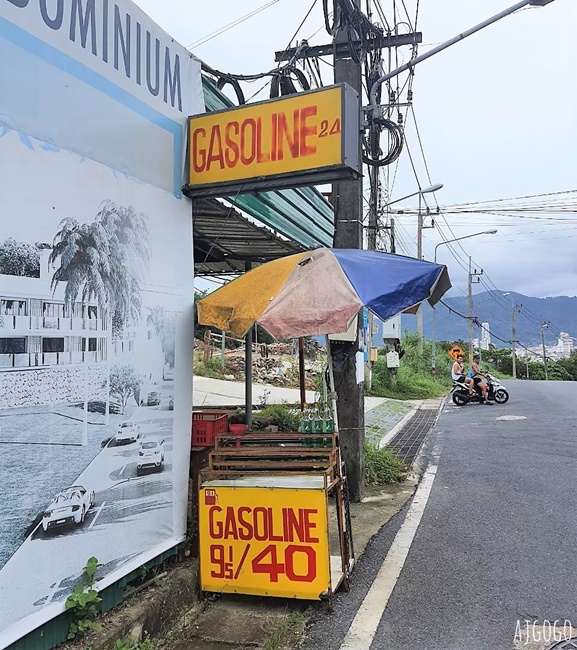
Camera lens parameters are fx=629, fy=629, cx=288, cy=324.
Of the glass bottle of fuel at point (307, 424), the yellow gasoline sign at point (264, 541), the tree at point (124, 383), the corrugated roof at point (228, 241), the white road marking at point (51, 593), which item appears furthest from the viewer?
the corrugated roof at point (228, 241)

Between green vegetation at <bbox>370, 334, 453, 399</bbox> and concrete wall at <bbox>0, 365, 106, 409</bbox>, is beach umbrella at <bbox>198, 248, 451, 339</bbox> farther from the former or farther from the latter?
green vegetation at <bbox>370, 334, 453, 399</bbox>

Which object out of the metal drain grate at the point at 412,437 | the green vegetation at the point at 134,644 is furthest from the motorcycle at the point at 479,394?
the green vegetation at the point at 134,644

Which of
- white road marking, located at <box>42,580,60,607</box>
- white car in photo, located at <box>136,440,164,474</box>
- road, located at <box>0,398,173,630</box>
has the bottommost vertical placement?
white road marking, located at <box>42,580,60,607</box>

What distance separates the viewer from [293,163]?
4.79 m

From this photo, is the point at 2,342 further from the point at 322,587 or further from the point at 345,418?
the point at 345,418

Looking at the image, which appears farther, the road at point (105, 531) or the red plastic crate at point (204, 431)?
the red plastic crate at point (204, 431)

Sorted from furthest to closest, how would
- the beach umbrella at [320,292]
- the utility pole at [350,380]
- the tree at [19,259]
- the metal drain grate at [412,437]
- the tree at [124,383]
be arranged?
the metal drain grate at [412,437] → the utility pole at [350,380] → the beach umbrella at [320,292] → the tree at [124,383] → the tree at [19,259]

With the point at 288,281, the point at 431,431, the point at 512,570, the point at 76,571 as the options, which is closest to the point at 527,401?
the point at 431,431

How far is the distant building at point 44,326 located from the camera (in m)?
3.22

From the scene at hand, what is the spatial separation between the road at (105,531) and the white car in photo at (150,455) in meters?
0.05

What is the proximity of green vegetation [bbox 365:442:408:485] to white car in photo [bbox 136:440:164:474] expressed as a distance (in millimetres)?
4054

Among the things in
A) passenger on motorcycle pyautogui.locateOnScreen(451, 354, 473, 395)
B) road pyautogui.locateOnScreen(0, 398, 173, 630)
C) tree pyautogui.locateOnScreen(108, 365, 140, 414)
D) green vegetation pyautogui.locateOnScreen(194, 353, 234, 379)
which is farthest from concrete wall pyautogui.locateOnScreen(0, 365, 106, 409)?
passenger on motorcycle pyautogui.locateOnScreen(451, 354, 473, 395)

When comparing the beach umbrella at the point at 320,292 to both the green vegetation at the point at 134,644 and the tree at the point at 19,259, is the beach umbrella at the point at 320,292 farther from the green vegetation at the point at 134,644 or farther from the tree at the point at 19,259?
the green vegetation at the point at 134,644

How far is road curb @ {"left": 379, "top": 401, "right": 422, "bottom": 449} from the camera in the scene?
1217 centimetres
